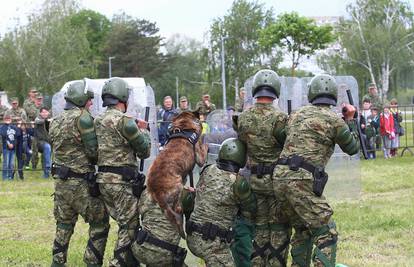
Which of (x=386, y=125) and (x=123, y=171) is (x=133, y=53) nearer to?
(x=386, y=125)

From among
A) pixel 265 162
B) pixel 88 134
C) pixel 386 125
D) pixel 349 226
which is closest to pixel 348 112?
pixel 265 162

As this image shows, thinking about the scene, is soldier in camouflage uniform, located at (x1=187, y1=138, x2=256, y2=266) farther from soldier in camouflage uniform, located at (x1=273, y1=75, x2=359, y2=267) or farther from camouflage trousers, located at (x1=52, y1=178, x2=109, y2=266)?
camouflage trousers, located at (x1=52, y1=178, x2=109, y2=266)

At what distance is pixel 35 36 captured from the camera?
45.6 metres

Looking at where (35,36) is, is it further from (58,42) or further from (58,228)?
(58,228)

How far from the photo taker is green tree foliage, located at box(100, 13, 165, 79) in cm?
7350

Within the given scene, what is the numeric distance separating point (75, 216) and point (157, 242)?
62.2 inches

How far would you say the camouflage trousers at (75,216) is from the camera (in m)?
7.08

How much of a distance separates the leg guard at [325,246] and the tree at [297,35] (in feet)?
105

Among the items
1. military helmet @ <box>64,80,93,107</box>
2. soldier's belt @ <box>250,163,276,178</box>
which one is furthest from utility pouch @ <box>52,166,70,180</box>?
soldier's belt @ <box>250,163,276,178</box>

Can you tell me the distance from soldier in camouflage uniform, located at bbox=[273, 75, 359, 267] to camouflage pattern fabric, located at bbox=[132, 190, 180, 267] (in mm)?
1074

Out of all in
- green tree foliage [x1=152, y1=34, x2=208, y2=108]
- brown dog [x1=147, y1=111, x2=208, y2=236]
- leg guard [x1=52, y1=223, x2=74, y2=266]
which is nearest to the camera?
brown dog [x1=147, y1=111, x2=208, y2=236]

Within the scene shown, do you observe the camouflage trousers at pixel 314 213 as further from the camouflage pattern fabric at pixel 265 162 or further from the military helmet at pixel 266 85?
the military helmet at pixel 266 85

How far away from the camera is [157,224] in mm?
6105

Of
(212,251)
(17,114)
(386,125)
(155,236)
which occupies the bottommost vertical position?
(212,251)
